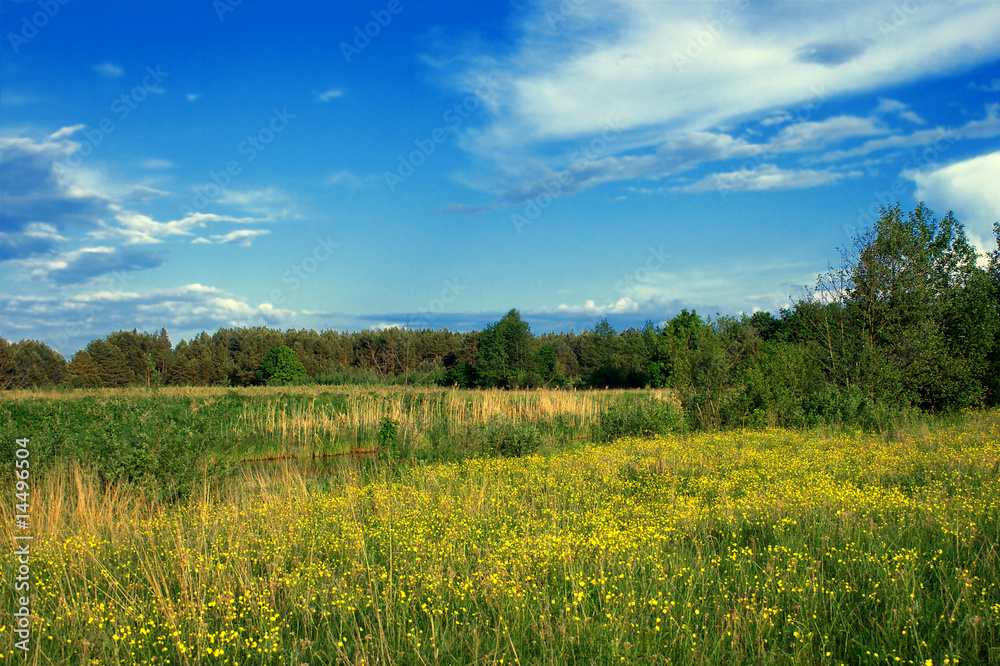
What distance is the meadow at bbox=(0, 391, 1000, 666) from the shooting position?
454 cm

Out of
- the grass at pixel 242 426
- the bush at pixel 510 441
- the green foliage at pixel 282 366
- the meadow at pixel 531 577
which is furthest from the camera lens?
the green foliage at pixel 282 366

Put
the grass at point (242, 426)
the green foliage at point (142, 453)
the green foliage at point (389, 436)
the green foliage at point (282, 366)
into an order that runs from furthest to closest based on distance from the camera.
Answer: the green foliage at point (282, 366)
the green foliage at point (389, 436)
the grass at point (242, 426)
the green foliage at point (142, 453)

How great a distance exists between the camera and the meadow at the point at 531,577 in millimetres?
4535

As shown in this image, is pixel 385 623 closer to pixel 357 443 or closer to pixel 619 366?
pixel 357 443

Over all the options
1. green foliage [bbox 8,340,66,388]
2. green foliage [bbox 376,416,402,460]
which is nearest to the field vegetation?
green foliage [bbox 376,416,402,460]

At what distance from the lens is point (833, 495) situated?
26.5 ft

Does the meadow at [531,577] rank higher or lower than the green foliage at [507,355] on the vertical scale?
lower

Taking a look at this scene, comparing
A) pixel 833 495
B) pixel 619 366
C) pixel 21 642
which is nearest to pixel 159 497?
pixel 21 642

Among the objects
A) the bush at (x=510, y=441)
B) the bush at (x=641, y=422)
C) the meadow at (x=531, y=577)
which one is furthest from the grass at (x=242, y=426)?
the meadow at (x=531, y=577)

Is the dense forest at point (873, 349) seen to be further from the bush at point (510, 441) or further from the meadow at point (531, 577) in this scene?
the meadow at point (531, 577)

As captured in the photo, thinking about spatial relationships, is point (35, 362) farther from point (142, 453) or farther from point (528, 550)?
point (528, 550)

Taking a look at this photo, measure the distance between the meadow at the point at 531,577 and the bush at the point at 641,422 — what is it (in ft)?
33.4

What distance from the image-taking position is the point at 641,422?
20484mm

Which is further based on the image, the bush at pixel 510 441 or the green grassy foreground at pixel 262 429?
the bush at pixel 510 441
